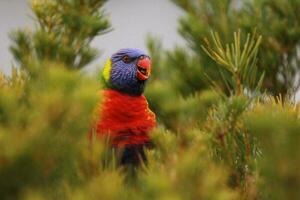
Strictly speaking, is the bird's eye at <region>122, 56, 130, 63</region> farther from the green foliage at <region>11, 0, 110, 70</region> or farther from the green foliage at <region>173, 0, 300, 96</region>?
the green foliage at <region>11, 0, 110, 70</region>

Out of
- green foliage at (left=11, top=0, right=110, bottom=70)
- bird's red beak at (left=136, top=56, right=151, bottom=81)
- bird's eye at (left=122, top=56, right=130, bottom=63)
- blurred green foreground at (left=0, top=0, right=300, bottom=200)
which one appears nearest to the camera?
blurred green foreground at (left=0, top=0, right=300, bottom=200)

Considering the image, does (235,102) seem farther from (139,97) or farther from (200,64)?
(139,97)

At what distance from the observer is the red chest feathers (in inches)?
58.4

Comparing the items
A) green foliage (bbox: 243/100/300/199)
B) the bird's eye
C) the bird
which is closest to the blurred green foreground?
green foliage (bbox: 243/100/300/199)

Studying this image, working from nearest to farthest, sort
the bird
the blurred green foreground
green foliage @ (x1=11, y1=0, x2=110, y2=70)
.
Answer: the blurred green foreground → green foliage @ (x1=11, y1=0, x2=110, y2=70) → the bird

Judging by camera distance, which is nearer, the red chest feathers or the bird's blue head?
the red chest feathers

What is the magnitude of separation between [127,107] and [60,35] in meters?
0.45

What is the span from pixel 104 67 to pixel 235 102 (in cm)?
112

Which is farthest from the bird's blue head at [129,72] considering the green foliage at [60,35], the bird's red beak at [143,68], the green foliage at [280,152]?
the green foliage at [280,152]

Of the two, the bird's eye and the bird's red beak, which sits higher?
the bird's eye

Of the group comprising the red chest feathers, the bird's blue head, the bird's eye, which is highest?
the bird's eye

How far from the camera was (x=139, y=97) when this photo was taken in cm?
174

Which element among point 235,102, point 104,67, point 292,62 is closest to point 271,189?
point 235,102

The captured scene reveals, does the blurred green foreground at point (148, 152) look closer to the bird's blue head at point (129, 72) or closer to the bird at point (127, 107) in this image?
the bird at point (127, 107)
